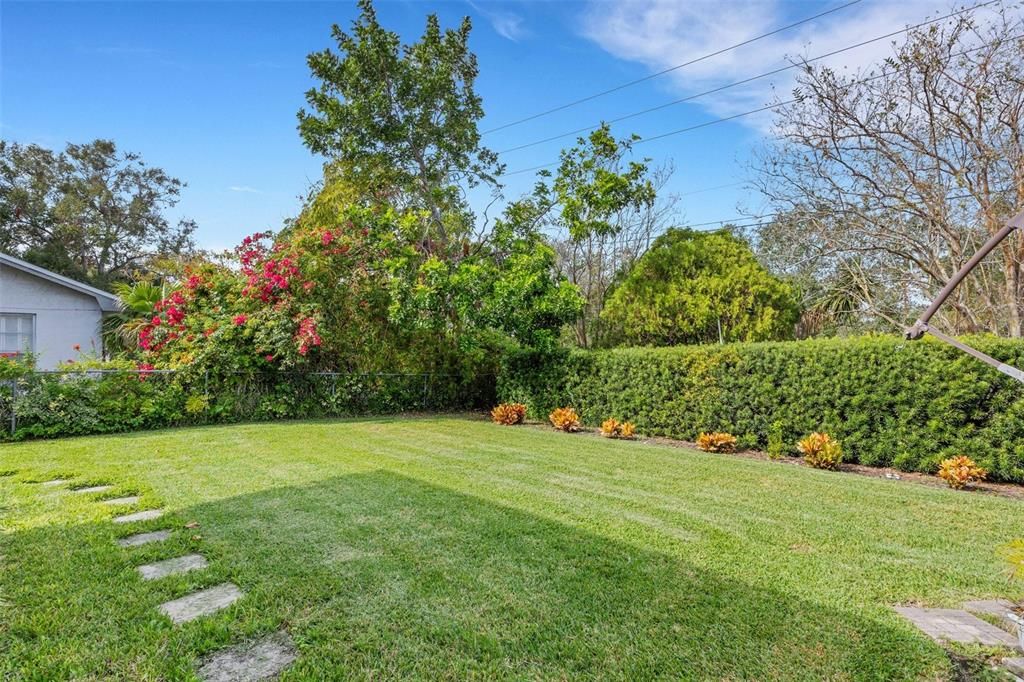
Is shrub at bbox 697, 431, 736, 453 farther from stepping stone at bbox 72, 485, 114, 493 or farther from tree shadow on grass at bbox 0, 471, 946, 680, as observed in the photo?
stepping stone at bbox 72, 485, 114, 493

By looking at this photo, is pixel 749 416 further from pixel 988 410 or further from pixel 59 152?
pixel 59 152

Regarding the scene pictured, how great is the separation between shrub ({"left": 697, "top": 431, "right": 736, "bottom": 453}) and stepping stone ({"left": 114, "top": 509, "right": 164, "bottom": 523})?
617 cm

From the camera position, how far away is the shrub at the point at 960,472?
4871mm

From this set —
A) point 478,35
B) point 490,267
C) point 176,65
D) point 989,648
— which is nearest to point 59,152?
point 176,65

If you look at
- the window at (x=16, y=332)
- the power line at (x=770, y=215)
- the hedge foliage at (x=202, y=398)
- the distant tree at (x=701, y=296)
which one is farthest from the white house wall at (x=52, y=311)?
the power line at (x=770, y=215)

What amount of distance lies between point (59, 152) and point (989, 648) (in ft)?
99.8

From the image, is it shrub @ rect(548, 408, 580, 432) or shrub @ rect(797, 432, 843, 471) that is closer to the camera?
shrub @ rect(797, 432, 843, 471)

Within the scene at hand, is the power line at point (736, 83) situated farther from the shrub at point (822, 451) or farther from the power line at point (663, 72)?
the shrub at point (822, 451)

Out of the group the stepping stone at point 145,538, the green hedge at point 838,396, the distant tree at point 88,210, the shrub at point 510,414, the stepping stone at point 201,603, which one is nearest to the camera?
the stepping stone at point 201,603

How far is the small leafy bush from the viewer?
7.94 m

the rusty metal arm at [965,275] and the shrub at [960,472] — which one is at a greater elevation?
the rusty metal arm at [965,275]

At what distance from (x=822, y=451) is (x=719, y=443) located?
1.29 metres

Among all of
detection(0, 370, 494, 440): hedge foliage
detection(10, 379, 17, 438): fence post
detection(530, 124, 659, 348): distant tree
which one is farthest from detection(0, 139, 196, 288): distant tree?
detection(530, 124, 659, 348): distant tree

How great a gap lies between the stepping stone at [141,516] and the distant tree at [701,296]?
25.8 ft
